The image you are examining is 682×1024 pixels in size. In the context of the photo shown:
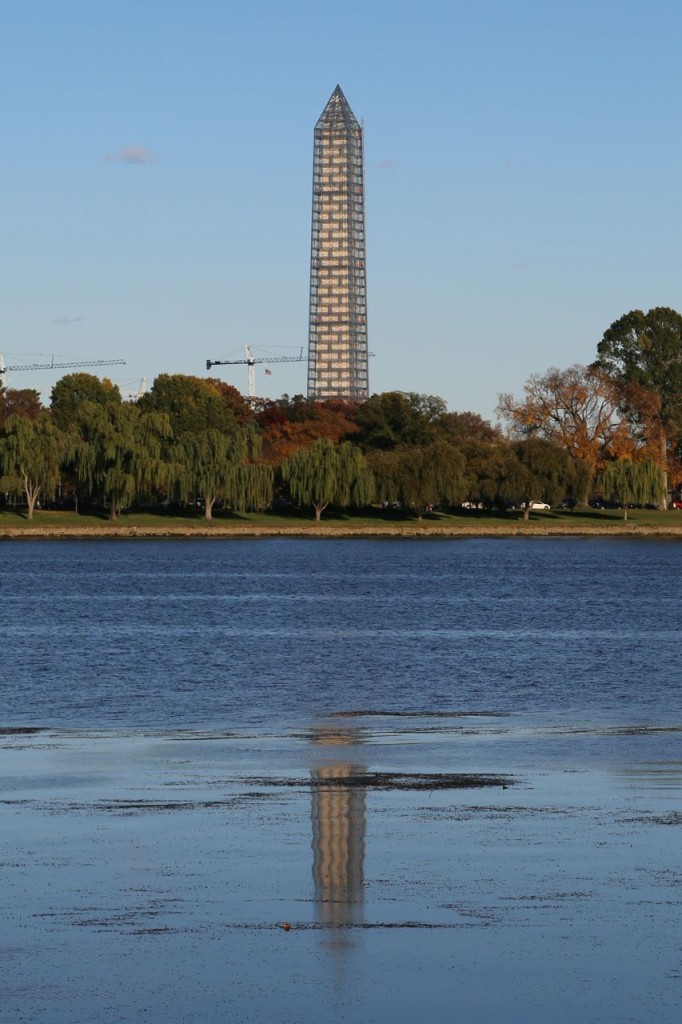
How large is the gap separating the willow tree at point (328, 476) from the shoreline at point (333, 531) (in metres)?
3.80

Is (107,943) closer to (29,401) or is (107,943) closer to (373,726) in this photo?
(373,726)

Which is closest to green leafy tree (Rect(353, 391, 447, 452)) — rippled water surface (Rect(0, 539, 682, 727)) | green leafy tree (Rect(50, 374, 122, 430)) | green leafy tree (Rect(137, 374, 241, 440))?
green leafy tree (Rect(137, 374, 241, 440))

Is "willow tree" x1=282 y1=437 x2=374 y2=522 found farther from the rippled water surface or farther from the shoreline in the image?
the rippled water surface

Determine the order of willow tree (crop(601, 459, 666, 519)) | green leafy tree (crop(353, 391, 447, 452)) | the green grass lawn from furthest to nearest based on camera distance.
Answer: green leafy tree (crop(353, 391, 447, 452)), willow tree (crop(601, 459, 666, 519)), the green grass lawn

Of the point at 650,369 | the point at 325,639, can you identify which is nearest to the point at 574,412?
the point at 650,369

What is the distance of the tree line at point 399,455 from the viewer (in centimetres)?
A: 12231

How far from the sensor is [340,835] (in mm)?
14242

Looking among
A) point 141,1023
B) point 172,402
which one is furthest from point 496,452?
point 141,1023

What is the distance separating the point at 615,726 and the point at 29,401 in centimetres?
17250

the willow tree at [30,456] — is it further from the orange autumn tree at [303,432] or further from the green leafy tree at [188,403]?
the orange autumn tree at [303,432]

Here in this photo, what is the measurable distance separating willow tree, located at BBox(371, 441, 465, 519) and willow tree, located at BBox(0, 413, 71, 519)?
2592 centimetres

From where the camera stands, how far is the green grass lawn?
12662cm

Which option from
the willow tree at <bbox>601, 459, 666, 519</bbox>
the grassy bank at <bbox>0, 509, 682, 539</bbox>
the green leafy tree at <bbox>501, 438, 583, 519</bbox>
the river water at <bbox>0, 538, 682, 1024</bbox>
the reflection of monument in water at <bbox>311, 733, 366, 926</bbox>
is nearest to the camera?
the river water at <bbox>0, 538, 682, 1024</bbox>

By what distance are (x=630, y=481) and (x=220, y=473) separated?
112 ft
